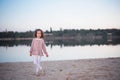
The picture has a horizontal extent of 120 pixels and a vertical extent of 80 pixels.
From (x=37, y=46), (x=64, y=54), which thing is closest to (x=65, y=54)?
(x=64, y=54)

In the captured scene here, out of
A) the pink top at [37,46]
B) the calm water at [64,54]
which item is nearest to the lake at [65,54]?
the calm water at [64,54]

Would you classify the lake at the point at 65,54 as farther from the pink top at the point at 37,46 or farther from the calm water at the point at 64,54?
the pink top at the point at 37,46

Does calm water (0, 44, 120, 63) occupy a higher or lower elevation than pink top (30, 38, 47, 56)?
lower

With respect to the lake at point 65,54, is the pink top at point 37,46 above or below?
above

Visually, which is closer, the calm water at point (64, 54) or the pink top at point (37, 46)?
the pink top at point (37, 46)

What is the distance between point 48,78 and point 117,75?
2425 mm

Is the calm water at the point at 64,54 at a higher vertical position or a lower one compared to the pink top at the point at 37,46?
lower

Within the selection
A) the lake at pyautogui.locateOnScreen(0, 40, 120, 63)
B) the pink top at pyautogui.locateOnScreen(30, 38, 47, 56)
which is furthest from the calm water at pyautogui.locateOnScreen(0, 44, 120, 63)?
the pink top at pyautogui.locateOnScreen(30, 38, 47, 56)

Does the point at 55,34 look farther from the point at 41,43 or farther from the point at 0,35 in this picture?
the point at 41,43

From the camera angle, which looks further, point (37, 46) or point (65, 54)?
point (65, 54)

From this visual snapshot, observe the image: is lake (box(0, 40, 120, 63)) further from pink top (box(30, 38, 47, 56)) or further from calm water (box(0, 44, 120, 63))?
pink top (box(30, 38, 47, 56))

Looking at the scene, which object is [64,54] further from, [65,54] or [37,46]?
[37,46]

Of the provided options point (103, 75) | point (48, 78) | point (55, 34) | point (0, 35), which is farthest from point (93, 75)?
point (55, 34)

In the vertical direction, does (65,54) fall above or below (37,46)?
below
